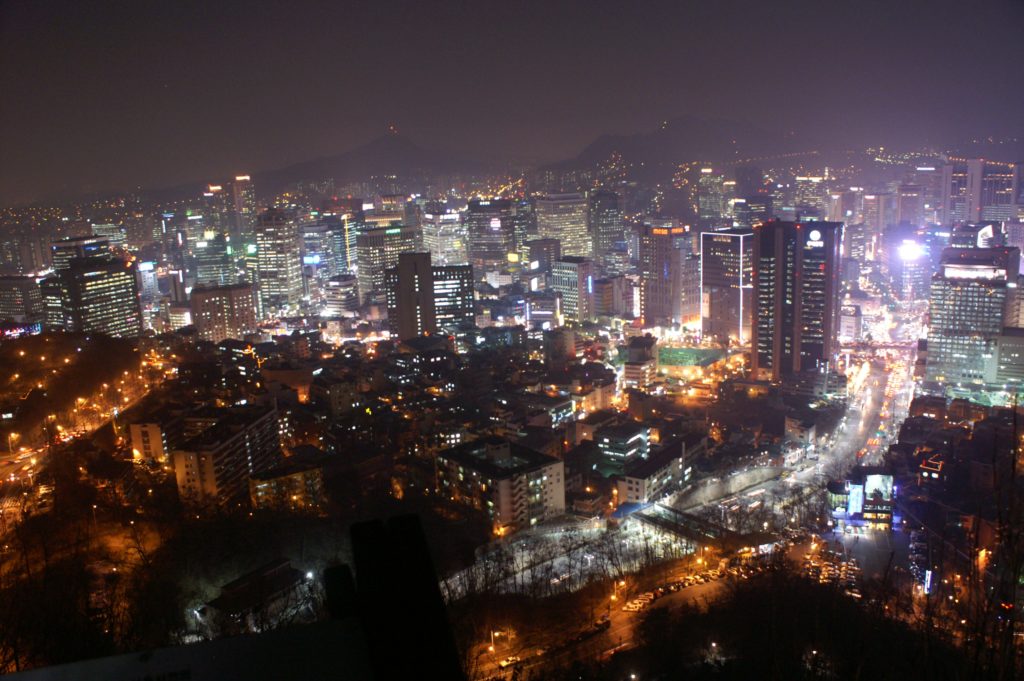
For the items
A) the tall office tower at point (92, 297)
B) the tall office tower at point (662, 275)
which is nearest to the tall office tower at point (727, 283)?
the tall office tower at point (662, 275)

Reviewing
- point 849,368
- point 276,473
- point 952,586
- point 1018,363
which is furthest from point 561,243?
point 952,586

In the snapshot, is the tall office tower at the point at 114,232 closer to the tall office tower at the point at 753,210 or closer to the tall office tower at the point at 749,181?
the tall office tower at the point at 753,210

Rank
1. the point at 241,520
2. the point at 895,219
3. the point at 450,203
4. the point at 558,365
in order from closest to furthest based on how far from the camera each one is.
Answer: the point at 241,520 < the point at 558,365 < the point at 895,219 < the point at 450,203

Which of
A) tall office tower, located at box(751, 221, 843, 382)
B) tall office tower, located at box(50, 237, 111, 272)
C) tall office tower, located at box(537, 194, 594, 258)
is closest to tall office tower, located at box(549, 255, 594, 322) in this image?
tall office tower, located at box(537, 194, 594, 258)

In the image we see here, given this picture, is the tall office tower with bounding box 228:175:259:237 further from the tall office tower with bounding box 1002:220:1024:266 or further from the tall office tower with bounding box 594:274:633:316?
the tall office tower with bounding box 1002:220:1024:266

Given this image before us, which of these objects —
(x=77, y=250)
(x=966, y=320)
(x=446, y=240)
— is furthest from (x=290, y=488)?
(x=446, y=240)

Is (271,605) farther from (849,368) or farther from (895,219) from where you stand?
(895,219)

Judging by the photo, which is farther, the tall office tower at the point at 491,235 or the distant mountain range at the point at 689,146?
the distant mountain range at the point at 689,146
